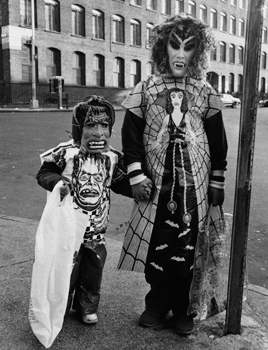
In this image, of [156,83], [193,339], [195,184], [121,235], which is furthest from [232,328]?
[121,235]

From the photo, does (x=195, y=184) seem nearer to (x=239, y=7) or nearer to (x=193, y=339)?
(x=193, y=339)

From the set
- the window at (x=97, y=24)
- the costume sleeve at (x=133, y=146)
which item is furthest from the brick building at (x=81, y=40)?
the costume sleeve at (x=133, y=146)

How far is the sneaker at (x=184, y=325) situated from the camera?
263 centimetres

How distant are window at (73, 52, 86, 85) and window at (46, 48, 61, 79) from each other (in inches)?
60.7

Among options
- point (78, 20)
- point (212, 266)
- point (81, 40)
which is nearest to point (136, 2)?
point (78, 20)

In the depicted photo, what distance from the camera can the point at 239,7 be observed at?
44750 millimetres

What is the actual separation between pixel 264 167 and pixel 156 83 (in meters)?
6.78

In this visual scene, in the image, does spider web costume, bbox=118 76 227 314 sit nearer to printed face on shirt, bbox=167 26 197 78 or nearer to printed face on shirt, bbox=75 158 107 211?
printed face on shirt, bbox=167 26 197 78

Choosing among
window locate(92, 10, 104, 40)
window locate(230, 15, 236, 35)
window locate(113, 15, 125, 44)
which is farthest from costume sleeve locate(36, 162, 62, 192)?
window locate(230, 15, 236, 35)

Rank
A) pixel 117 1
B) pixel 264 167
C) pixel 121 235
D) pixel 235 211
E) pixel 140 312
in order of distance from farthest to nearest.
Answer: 1. pixel 117 1
2. pixel 264 167
3. pixel 121 235
4. pixel 140 312
5. pixel 235 211

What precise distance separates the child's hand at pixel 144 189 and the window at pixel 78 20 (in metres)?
30.1

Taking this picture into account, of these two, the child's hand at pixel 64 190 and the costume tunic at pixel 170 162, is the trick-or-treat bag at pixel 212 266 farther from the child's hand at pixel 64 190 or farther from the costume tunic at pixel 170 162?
the child's hand at pixel 64 190

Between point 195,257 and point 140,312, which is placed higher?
point 195,257

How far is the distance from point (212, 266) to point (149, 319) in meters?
0.54
